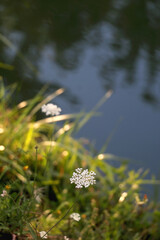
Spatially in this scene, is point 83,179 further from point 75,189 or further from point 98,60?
point 98,60

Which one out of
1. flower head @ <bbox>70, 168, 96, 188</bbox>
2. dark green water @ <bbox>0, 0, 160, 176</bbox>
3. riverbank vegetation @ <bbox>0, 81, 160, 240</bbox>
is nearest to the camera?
flower head @ <bbox>70, 168, 96, 188</bbox>

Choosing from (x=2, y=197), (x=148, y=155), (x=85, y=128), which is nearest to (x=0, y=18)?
(x=85, y=128)

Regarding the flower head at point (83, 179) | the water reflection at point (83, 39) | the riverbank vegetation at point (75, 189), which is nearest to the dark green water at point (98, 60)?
the water reflection at point (83, 39)

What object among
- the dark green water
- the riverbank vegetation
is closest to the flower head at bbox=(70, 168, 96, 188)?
the riverbank vegetation

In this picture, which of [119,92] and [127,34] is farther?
[127,34]

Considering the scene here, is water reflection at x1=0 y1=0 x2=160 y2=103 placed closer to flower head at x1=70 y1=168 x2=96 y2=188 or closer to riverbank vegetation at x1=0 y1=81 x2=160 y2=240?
riverbank vegetation at x1=0 y1=81 x2=160 y2=240

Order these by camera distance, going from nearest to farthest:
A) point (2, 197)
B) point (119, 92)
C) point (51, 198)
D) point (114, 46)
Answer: point (2, 197), point (51, 198), point (119, 92), point (114, 46)

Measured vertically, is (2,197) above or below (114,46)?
above

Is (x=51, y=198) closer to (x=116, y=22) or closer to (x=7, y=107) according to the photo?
(x=7, y=107)
